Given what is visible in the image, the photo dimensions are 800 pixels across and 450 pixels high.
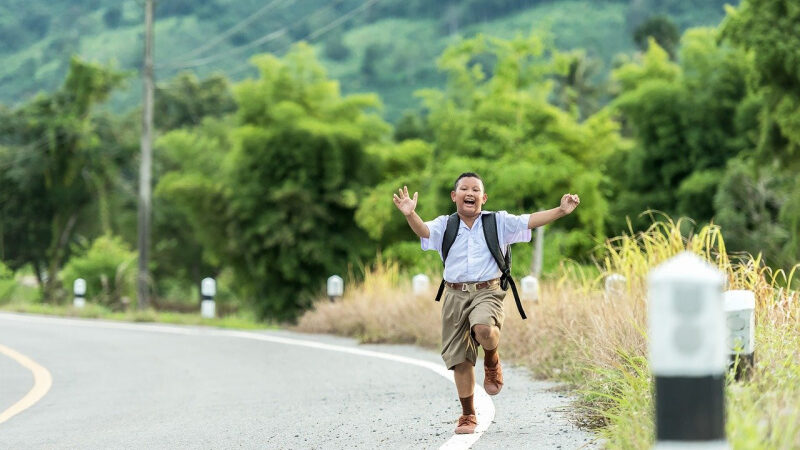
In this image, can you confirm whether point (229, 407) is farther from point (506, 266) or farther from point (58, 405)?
point (506, 266)

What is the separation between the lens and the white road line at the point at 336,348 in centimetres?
649

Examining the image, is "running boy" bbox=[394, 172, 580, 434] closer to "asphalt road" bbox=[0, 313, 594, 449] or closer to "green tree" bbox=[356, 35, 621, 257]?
"asphalt road" bbox=[0, 313, 594, 449]

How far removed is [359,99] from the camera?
39.2 metres

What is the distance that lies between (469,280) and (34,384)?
597cm

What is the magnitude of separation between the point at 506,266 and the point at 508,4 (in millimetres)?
161253

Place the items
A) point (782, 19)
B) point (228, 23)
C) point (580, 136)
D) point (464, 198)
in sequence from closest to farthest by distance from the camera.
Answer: point (464, 198), point (782, 19), point (580, 136), point (228, 23)

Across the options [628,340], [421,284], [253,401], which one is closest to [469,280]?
[628,340]

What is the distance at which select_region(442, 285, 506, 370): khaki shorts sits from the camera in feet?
22.0

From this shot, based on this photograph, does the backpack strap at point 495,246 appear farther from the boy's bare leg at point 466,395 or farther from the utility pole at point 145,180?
the utility pole at point 145,180

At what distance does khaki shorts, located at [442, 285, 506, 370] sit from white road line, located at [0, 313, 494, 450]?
1.53 feet

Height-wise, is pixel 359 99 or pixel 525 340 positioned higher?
pixel 359 99

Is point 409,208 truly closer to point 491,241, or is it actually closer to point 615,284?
point 491,241

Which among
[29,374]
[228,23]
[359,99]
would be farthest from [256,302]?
[228,23]

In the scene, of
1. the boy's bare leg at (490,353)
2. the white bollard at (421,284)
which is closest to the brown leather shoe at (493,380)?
the boy's bare leg at (490,353)
